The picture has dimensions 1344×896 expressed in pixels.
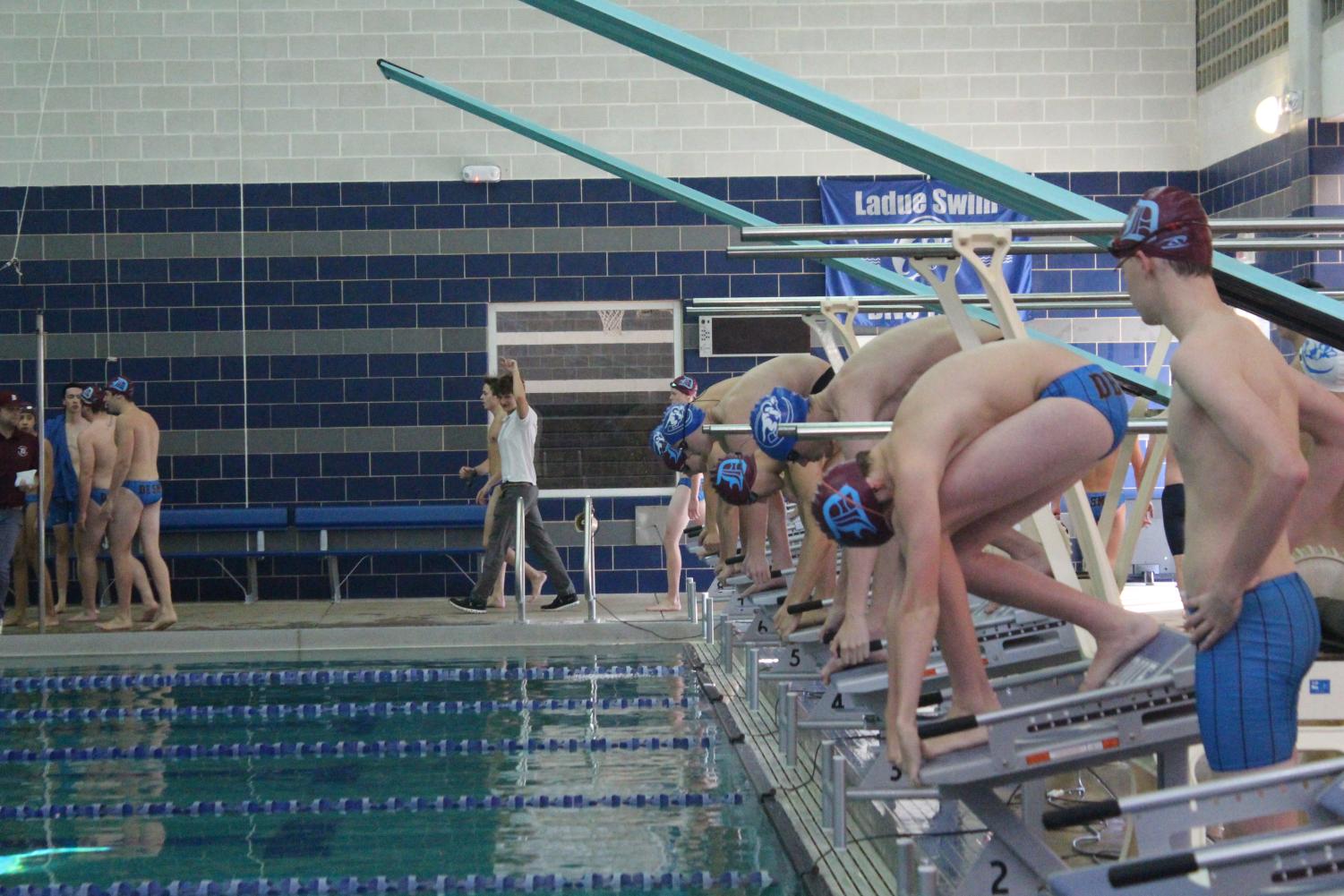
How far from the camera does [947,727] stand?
339cm

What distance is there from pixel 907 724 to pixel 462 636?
7316mm

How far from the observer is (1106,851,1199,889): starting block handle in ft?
7.47

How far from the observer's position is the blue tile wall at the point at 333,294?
41.7ft

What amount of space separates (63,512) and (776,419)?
25.2 ft

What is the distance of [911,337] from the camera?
5.52 m

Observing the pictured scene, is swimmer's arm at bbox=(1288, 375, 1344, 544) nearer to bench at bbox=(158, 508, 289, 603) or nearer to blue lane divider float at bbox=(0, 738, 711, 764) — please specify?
blue lane divider float at bbox=(0, 738, 711, 764)

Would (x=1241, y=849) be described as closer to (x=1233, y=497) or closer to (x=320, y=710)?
(x=1233, y=497)

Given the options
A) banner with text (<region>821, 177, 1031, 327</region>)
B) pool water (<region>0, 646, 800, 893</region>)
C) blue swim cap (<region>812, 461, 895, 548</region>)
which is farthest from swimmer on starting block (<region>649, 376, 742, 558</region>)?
blue swim cap (<region>812, 461, 895, 548</region>)

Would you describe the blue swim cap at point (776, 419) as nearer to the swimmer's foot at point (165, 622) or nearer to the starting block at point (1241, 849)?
the starting block at point (1241, 849)

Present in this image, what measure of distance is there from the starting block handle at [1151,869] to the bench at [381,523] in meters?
10.1

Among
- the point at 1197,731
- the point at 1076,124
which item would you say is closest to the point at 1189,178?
the point at 1076,124

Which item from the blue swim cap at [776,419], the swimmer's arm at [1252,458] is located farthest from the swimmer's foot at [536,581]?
the swimmer's arm at [1252,458]

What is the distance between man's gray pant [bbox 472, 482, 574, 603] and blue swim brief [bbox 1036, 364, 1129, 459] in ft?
24.8

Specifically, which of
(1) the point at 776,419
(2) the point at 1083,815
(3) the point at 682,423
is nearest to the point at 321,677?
(3) the point at 682,423
